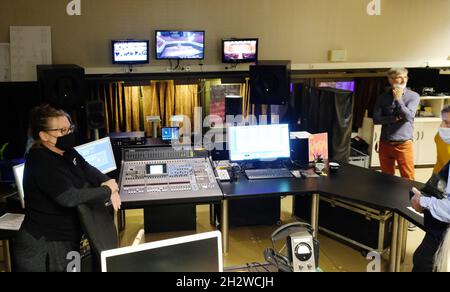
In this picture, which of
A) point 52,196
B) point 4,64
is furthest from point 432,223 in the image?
point 4,64

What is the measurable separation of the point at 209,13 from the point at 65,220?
14.9ft

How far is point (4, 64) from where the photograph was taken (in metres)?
6.23

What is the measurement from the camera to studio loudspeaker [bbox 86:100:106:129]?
5074mm

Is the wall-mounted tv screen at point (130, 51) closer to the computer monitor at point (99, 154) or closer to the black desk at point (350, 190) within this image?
the computer monitor at point (99, 154)

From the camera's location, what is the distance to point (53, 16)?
6230 mm

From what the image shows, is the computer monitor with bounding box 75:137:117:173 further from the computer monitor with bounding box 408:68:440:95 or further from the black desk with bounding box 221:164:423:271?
the computer monitor with bounding box 408:68:440:95

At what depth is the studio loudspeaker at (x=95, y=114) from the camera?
507cm

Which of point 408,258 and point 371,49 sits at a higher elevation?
point 371,49

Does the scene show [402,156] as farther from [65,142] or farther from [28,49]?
[28,49]

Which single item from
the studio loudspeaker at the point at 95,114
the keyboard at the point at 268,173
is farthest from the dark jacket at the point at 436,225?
the studio loudspeaker at the point at 95,114

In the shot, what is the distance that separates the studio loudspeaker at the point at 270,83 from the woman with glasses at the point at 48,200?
309 centimetres

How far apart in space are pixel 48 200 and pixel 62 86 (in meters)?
3.01
